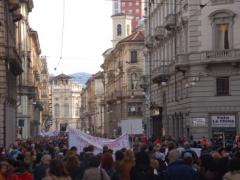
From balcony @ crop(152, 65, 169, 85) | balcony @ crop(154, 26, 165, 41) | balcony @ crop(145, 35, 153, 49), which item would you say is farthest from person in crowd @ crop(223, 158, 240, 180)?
balcony @ crop(145, 35, 153, 49)

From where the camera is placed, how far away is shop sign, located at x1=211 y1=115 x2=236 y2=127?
44.6 metres

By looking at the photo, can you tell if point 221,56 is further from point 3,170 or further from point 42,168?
point 3,170

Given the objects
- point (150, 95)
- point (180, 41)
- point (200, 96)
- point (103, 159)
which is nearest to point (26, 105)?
point (150, 95)

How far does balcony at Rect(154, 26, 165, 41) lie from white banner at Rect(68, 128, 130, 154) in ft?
115

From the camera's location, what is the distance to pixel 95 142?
23.7 meters

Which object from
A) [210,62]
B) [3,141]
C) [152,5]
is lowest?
[3,141]

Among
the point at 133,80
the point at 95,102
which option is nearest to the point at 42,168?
the point at 133,80

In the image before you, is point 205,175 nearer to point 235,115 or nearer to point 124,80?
point 235,115

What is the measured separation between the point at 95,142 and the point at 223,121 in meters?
22.1

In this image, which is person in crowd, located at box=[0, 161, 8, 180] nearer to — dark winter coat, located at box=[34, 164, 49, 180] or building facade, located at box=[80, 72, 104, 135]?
dark winter coat, located at box=[34, 164, 49, 180]

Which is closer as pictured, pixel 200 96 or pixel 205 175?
pixel 205 175

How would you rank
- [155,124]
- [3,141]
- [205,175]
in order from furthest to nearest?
[155,124] < [3,141] < [205,175]

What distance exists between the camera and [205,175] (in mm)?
12633

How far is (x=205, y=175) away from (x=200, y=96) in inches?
1322
